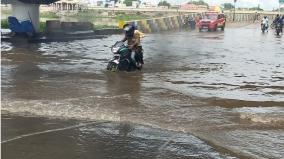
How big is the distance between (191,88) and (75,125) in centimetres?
483

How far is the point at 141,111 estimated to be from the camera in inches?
349

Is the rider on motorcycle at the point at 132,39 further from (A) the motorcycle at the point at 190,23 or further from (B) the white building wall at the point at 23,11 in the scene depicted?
(A) the motorcycle at the point at 190,23

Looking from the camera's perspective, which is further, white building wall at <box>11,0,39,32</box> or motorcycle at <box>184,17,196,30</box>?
motorcycle at <box>184,17,196,30</box>

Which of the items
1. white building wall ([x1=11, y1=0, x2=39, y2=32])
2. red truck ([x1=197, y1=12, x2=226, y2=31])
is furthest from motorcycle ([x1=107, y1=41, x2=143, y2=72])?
red truck ([x1=197, y1=12, x2=226, y2=31])

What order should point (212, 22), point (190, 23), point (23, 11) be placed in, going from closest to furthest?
1. point (23, 11)
2. point (212, 22)
3. point (190, 23)

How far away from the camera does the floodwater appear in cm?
636

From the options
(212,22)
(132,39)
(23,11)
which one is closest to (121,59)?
(132,39)

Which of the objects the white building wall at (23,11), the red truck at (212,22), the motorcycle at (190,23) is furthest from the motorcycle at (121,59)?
the motorcycle at (190,23)

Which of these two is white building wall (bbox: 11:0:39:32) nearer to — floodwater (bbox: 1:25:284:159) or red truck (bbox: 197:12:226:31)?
floodwater (bbox: 1:25:284:159)

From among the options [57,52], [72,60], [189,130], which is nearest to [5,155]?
[189,130]

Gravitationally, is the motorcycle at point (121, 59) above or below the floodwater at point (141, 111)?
above

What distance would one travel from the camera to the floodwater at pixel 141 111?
6355 mm

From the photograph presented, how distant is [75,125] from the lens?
7.54 meters

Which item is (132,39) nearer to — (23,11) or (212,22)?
(23,11)
